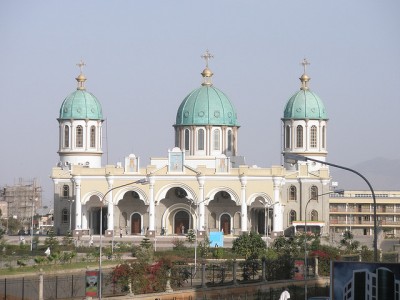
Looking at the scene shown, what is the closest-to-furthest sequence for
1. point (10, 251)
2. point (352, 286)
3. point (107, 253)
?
point (352, 286)
point (107, 253)
point (10, 251)

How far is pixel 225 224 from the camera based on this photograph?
93438mm

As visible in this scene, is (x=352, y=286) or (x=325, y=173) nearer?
(x=352, y=286)

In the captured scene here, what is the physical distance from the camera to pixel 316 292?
5000 cm

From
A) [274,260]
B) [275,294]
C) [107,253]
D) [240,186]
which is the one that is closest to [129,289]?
[275,294]

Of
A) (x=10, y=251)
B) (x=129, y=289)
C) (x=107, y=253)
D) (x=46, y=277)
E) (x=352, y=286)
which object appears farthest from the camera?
(x=10, y=251)

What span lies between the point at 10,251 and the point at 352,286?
1693 inches

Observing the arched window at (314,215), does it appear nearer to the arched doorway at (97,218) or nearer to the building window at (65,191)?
the arched doorway at (97,218)

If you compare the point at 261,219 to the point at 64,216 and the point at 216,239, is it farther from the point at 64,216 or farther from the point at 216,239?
the point at 216,239

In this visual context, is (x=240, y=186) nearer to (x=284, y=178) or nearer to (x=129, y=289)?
(x=284, y=178)

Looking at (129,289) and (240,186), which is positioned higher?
(240,186)

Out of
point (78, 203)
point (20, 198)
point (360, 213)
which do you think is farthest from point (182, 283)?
point (20, 198)

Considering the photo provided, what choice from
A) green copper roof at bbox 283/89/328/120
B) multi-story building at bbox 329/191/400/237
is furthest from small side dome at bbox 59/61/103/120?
multi-story building at bbox 329/191/400/237

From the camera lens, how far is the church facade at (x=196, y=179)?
3583 inches

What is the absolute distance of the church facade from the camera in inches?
3583
